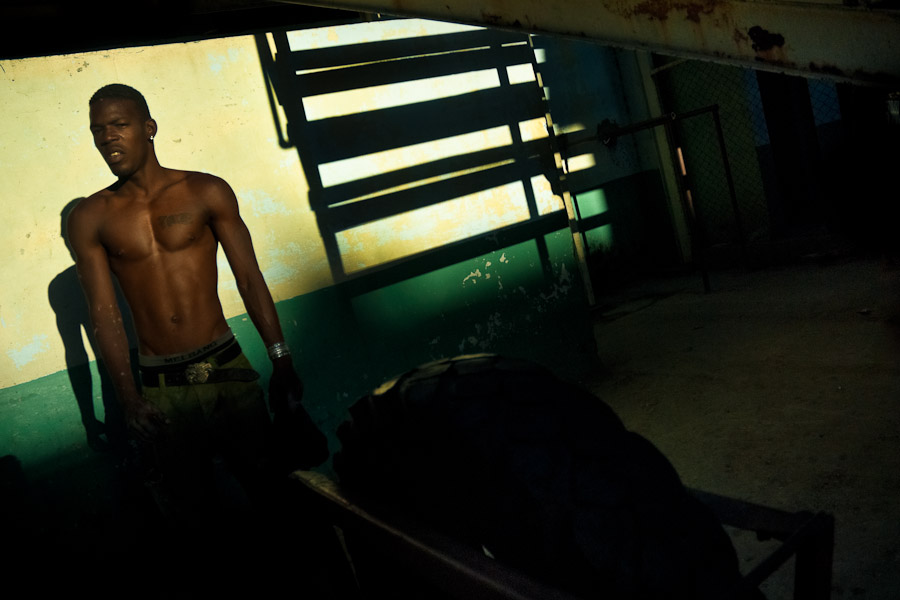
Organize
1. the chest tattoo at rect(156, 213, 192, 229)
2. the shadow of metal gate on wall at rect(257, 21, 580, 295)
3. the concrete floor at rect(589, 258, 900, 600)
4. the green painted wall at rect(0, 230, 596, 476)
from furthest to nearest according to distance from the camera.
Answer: the shadow of metal gate on wall at rect(257, 21, 580, 295)
the green painted wall at rect(0, 230, 596, 476)
the chest tattoo at rect(156, 213, 192, 229)
the concrete floor at rect(589, 258, 900, 600)

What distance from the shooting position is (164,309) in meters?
2.39

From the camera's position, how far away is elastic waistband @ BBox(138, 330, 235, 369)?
7.67 feet

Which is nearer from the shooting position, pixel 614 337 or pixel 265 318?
pixel 265 318

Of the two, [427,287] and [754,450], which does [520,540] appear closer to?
[754,450]

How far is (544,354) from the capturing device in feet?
13.9

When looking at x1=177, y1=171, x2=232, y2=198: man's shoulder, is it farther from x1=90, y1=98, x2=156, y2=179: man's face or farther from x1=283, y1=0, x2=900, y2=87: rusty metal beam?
x1=283, y1=0, x2=900, y2=87: rusty metal beam

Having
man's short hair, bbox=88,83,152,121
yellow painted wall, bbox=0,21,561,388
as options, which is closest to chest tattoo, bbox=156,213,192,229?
man's short hair, bbox=88,83,152,121

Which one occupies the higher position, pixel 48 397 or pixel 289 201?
pixel 289 201

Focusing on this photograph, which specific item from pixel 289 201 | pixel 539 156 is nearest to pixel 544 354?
pixel 539 156

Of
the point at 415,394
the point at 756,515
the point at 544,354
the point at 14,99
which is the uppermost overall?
the point at 14,99

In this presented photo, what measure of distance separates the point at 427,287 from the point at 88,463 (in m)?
2.06

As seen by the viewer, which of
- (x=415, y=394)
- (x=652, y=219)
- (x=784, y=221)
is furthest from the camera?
(x=652, y=219)

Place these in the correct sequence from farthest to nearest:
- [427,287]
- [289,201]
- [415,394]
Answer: [427,287] < [289,201] < [415,394]

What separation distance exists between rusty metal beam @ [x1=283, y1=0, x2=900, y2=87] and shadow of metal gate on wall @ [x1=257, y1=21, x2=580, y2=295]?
243cm
